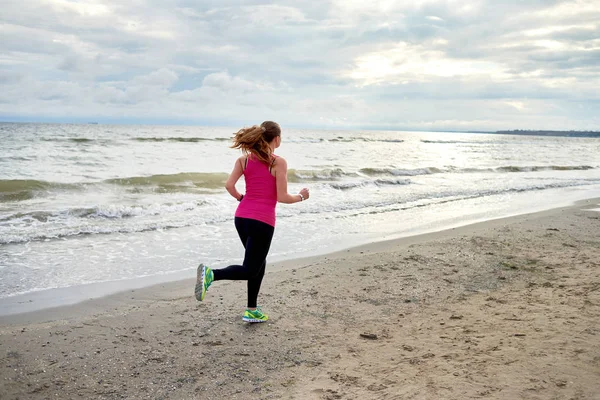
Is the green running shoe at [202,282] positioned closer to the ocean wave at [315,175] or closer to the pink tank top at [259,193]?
the pink tank top at [259,193]

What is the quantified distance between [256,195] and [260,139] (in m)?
0.53

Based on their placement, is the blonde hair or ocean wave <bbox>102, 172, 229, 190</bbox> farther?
ocean wave <bbox>102, 172, 229, 190</bbox>

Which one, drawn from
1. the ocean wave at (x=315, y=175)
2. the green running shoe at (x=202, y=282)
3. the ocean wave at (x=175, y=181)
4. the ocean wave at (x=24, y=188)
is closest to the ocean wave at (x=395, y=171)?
the ocean wave at (x=315, y=175)

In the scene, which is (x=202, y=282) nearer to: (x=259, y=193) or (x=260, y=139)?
(x=259, y=193)

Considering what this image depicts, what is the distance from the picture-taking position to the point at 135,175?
63.4ft

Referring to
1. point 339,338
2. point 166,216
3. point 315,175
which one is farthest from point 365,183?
point 339,338

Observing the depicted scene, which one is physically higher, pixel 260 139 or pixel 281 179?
pixel 260 139

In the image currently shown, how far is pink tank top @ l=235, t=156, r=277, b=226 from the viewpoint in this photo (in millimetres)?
4367

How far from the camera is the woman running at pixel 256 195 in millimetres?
4305

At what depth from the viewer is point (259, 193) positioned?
4398 millimetres

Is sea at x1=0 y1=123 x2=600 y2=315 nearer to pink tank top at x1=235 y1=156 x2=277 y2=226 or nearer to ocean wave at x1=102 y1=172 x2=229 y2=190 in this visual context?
ocean wave at x1=102 y1=172 x2=229 y2=190

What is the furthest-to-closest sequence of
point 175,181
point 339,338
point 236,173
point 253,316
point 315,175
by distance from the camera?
1. point 315,175
2. point 175,181
3. point 253,316
4. point 236,173
5. point 339,338

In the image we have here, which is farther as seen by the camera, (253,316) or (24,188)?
(24,188)

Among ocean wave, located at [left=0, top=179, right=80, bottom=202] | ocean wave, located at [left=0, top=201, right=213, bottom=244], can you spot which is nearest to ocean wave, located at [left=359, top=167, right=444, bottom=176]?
ocean wave, located at [left=0, top=201, right=213, bottom=244]
